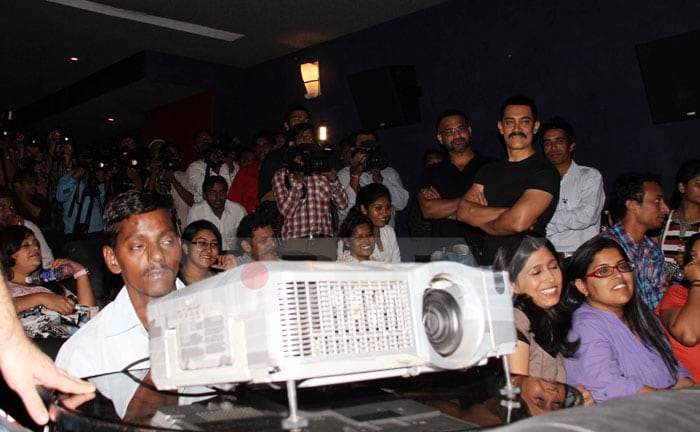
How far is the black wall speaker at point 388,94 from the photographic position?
18.1 feet

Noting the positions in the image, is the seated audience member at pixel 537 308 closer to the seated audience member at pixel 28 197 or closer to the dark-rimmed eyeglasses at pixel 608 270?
the dark-rimmed eyeglasses at pixel 608 270

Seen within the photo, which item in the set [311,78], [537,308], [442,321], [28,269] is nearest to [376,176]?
[311,78]

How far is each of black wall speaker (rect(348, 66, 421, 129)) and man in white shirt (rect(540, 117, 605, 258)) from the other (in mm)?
1583

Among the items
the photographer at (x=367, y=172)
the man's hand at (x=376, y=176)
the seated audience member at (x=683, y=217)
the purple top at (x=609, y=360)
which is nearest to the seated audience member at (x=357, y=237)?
the photographer at (x=367, y=172)

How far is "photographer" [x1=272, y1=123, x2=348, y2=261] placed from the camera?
398 cm

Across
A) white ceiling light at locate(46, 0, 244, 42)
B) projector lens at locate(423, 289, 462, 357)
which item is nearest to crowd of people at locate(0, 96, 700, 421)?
projector lens at locate(423, 289, 462, 357)

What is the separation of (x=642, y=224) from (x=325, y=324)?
2796mm

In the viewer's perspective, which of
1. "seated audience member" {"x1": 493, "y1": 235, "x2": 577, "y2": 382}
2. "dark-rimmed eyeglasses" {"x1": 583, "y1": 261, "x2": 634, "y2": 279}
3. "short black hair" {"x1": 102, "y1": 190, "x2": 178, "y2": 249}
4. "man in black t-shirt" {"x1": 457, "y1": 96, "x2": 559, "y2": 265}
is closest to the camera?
"short black hair" {"x1": 102, "y1": 190, "x2": 178, "y2": 249}

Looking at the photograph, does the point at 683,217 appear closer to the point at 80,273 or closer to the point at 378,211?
the point at 378,211

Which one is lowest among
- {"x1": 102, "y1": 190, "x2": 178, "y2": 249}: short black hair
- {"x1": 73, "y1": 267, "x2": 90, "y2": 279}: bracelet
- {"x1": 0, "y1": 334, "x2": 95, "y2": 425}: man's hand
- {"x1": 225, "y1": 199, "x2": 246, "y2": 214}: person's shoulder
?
{"x1": 0, "y1": 334, "x2": 95, "y2": 425}: man's hand

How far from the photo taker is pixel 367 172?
190 inches

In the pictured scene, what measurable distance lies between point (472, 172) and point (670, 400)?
3108 millimetres

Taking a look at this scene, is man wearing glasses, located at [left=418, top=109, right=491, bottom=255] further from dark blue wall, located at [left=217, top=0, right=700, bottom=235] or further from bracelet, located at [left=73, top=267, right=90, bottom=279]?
bracelet, located at [left=73, top=267, right=90, bottom=279]

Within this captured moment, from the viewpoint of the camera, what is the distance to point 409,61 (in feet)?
18.5
